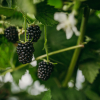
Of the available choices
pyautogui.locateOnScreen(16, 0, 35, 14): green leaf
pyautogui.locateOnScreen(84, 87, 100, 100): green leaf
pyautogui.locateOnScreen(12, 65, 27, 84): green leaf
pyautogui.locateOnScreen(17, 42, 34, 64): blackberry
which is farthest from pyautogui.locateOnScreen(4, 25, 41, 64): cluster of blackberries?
pyautogui.locateOnScreen(84, 87, 100, 100): green leaf

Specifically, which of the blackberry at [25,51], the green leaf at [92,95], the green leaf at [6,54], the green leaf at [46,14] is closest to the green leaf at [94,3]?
the green leaf at [46,14]

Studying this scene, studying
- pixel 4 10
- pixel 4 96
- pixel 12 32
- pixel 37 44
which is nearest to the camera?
pixel 4 10

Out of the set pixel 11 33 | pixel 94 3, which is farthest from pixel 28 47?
pixel 94 3

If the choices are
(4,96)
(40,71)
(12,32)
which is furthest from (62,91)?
(4,96)

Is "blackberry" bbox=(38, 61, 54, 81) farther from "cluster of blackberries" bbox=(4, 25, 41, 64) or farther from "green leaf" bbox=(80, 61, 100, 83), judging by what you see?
"green leaf" bbox=(80, 61, 100, 83)

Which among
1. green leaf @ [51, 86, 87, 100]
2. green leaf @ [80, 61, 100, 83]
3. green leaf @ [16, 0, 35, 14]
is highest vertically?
green leaf @ [16, 0, 35, 14]

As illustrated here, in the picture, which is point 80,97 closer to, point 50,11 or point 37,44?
point 37,44

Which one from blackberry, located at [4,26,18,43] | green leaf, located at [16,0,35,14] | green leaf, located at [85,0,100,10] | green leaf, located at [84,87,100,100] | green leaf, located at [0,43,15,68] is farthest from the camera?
green leaf, located at [84,87,100,100]

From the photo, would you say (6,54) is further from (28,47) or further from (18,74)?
(28,47)
